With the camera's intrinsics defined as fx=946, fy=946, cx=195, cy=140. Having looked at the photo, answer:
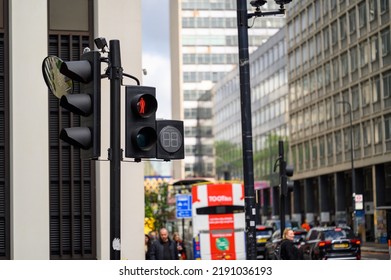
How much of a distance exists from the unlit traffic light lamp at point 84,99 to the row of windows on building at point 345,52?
2407 inches

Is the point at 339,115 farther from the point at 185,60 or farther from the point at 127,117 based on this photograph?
the point at 185,60

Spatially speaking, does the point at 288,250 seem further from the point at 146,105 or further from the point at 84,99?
the point at 84,99

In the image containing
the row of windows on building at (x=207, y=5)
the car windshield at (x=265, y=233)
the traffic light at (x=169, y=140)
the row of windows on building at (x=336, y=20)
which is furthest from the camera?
the row of windows on building at (x=207, y=5)

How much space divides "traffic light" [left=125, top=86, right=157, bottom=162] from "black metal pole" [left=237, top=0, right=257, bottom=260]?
5662mm

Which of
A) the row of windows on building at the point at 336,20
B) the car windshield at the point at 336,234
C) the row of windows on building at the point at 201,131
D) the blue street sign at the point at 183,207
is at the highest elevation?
the row of windows on building at the point at 336,20

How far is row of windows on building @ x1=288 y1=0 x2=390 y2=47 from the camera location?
71.0 meters

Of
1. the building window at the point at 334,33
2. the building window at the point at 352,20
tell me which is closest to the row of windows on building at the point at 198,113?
the building window at the point at 334,33

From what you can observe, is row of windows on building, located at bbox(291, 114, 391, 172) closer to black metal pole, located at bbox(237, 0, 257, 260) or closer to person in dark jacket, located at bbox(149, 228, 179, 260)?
person in dark jacket, located at bbox(149, 228, 179, 260)

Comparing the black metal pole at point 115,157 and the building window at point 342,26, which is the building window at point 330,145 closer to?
the building window at point 342,26

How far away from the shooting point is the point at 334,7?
81.9 m

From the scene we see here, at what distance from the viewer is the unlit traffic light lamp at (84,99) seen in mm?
8180

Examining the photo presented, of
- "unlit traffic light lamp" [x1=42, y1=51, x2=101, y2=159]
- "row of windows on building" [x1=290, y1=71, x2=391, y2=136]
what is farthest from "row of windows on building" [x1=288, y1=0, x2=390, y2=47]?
"unlit traffic light lamp" [x1=42, y1=51, x2=101, y2=159]

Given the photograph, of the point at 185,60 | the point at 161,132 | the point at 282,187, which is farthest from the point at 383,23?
the point at 185,60

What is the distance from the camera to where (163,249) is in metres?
18.3
